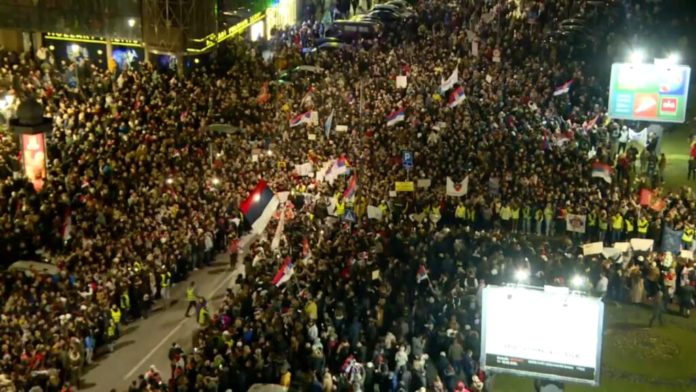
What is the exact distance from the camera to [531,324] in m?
17.3

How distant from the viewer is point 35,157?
28312 mm

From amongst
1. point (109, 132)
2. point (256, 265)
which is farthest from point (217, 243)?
point (109, 132)

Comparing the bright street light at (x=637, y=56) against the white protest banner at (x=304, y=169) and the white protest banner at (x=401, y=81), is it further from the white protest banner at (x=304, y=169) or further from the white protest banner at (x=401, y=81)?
the white protest banner at (x=304, y=169)

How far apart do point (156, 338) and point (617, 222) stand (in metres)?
13.1

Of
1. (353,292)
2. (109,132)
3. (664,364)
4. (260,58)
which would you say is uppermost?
(260,58)

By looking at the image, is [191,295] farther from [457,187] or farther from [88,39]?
[88,39]

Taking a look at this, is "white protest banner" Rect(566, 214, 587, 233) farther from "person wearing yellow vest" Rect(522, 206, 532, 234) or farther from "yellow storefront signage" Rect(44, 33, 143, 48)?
"yellow storefront signage" Rect(44, 33, 143, 48)

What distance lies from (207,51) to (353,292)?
2310cm

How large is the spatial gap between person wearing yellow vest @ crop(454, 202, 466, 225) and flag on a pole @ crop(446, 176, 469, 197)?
52 centimetres

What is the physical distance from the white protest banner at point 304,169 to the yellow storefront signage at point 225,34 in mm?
12963

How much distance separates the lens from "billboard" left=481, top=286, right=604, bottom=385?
16938mm

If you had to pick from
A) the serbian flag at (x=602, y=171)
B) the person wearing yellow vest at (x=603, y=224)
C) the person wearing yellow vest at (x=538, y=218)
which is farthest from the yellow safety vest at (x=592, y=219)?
the serbian flag at (x=602, y=171)

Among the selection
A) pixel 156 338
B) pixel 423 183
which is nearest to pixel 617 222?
pixel 423 183

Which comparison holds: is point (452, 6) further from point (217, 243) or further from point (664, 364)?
point (664, 364)
